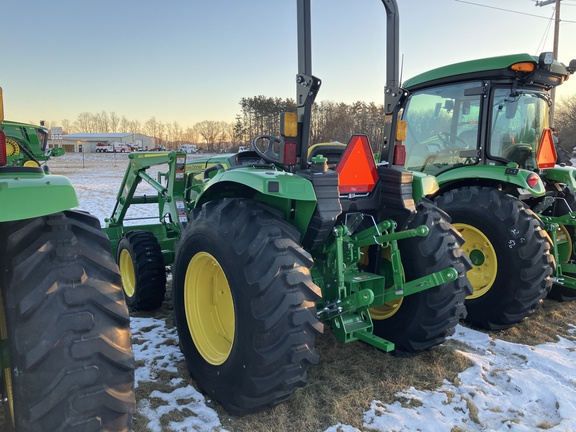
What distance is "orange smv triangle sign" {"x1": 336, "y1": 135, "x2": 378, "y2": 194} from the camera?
125 inches

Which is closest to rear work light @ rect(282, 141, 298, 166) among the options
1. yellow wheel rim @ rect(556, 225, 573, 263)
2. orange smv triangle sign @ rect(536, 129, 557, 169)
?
orange smv triangle sign @ rect(536, 129, 557, 169)

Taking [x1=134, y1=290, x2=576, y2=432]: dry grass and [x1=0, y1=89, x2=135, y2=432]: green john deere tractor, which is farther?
[x1=134, y1=290, x2=576, y2=432]: dry grass

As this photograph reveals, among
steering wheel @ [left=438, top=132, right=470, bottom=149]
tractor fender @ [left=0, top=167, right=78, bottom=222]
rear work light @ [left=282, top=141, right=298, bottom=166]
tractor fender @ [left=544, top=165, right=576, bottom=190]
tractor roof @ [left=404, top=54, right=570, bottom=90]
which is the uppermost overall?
tractor roof @ [left=404, top=54, right=570, bottom=90]

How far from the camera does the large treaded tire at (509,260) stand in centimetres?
439

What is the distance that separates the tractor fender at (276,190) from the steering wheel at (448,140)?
319 cm

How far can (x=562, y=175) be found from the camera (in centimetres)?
547

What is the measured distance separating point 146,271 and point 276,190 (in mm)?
2678

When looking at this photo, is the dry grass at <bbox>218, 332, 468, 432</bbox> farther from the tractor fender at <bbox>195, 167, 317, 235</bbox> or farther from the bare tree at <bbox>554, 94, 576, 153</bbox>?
the bare tree at <bbox>554, 94, 576, 153</bbox>

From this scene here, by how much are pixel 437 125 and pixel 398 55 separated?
2.46 meters

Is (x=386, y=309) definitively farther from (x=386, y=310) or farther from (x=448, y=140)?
(x=448, y=140)

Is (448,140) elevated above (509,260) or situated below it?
above

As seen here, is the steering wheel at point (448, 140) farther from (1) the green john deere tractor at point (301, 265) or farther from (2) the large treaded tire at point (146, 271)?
(2) the large treaded tire at point (146, 271)

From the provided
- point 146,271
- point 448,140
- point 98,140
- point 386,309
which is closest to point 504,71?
point 448,140

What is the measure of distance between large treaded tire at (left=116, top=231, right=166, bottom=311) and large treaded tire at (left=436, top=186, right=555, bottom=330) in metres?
3.46
